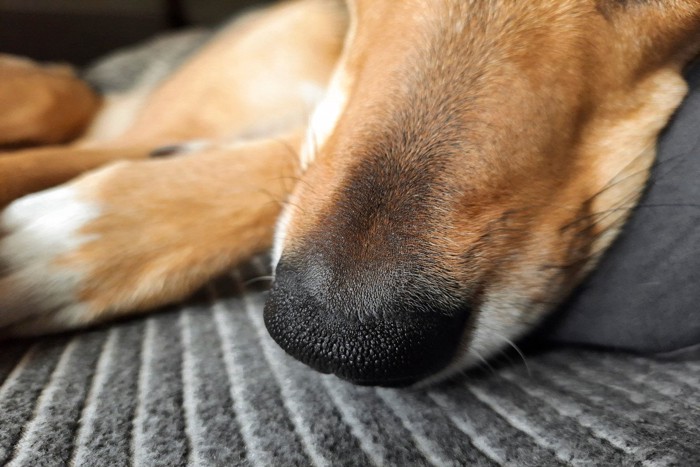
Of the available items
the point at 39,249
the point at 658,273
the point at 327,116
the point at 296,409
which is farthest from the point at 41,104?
the point at 658,273

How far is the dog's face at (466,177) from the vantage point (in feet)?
2.28

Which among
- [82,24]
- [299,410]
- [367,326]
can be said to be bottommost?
[299,410]

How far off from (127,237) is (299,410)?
1.49ft

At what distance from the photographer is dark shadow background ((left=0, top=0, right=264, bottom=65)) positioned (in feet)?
9.47

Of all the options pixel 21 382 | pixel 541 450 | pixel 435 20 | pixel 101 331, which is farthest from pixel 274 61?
pixel 541 450

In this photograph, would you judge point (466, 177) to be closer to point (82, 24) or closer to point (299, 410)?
point (299, 410)

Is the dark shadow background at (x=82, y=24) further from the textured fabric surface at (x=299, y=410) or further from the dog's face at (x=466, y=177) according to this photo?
the textured fabric surface at (x=299, y=410)

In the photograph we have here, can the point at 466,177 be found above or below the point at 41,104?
below

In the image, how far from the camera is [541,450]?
0.67m

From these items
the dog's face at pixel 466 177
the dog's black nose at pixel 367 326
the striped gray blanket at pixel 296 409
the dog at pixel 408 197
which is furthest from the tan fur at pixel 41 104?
the dog's black nose at pixel 367 326

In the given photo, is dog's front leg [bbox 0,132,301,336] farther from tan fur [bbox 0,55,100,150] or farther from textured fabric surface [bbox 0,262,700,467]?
tan fur [bbox 0,55,100,150]

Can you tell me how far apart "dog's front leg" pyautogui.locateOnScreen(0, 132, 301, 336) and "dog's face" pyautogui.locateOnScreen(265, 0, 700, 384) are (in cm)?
19

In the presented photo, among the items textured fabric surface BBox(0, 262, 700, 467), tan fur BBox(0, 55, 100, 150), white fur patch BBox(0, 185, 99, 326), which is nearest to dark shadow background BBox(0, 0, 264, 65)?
tan fur BBox(0, 55, 100, 150)

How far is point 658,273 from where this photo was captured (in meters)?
0.81
